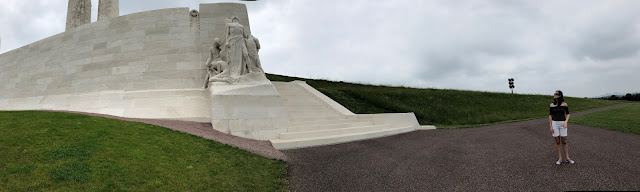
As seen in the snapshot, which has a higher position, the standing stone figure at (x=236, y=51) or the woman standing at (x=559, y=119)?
the standing stone figure at (x=236, y=51)

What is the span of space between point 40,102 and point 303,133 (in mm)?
13927

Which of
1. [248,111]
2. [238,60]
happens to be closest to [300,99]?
[238,60]

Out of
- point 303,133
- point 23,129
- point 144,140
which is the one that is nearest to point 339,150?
point 303,133

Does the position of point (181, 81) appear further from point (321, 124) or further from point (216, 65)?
point (321, 124)

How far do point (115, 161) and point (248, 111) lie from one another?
15.7 ft

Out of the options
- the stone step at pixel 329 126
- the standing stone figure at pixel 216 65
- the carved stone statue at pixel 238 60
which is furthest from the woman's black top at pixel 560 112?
the standing stone figure at pixel 216 65

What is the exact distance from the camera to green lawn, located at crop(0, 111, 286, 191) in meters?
4.33

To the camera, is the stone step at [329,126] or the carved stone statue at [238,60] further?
the carved stone statue at [238,60]

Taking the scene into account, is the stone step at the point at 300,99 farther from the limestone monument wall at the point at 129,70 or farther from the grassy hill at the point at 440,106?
the limestone monument wall at the point at 129,70

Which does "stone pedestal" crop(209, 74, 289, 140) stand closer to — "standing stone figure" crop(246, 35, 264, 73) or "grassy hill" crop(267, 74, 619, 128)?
"standing stone figure" crop(246, 35, 264, 73)

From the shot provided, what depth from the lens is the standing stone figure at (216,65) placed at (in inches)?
428

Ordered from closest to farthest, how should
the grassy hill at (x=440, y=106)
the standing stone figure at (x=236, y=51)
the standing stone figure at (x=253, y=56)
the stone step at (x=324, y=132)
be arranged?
the stone step at (x=324, y=132) → the standing stone figure at (x=236, y=51) → the standing stone figure at (x=253, y=56) → the grassy hill at (x=440, y=106)

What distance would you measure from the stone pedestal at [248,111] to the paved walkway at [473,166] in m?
1.91

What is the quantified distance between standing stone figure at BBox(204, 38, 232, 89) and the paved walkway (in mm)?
4437
